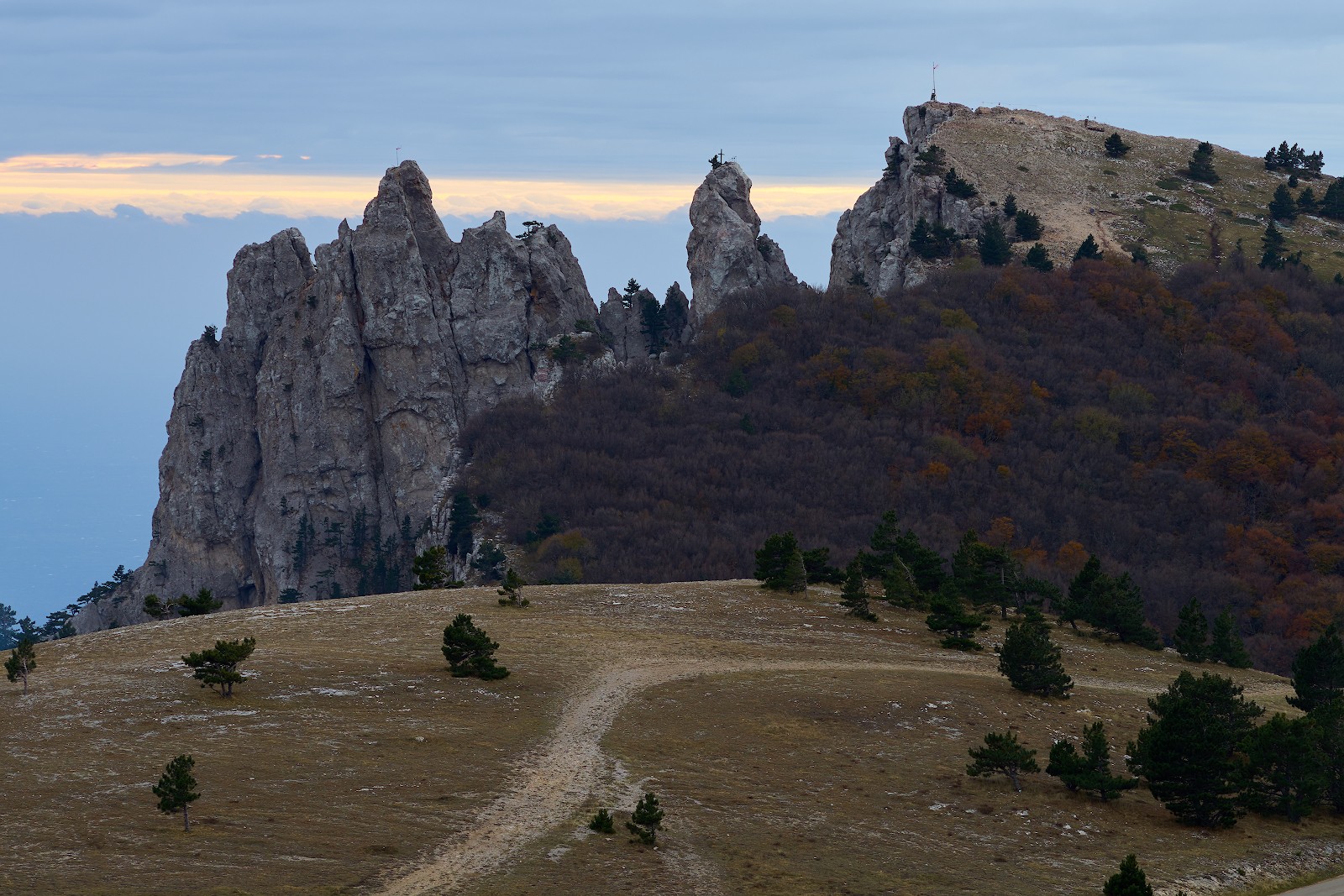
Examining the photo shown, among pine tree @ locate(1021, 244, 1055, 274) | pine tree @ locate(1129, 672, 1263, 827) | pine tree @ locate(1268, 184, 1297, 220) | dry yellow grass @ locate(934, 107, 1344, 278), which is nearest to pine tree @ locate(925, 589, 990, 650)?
pine tree @ locate(1129, 672, 1263, 827)

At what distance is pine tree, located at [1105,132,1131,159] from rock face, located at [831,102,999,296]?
731 inches

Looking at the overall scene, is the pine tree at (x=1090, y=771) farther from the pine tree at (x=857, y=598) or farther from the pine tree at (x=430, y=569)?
the pine tree at (x=430, y=569)

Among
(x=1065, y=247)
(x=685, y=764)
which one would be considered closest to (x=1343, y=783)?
(x=685, y=764)

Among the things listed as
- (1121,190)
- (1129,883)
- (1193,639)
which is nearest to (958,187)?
(1121,190)

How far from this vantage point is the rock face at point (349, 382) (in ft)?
536

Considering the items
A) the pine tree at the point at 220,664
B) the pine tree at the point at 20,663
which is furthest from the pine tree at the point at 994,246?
the pine tree at the point at 20,663

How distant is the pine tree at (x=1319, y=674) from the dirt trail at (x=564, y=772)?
11.0 metres

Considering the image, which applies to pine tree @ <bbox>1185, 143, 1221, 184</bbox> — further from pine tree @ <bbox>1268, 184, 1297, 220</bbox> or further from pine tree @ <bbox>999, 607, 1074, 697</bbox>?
pine tree @ <bbox>999, 607, 1074, 697</bbox>

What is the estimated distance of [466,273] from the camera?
167 m

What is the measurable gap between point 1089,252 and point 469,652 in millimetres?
123585

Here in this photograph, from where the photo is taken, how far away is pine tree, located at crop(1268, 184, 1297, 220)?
160125 mm

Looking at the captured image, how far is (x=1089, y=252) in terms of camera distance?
489ft

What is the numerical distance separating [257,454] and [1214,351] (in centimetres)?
12038

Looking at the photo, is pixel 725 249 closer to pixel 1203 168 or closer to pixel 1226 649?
pixel 1203 168
